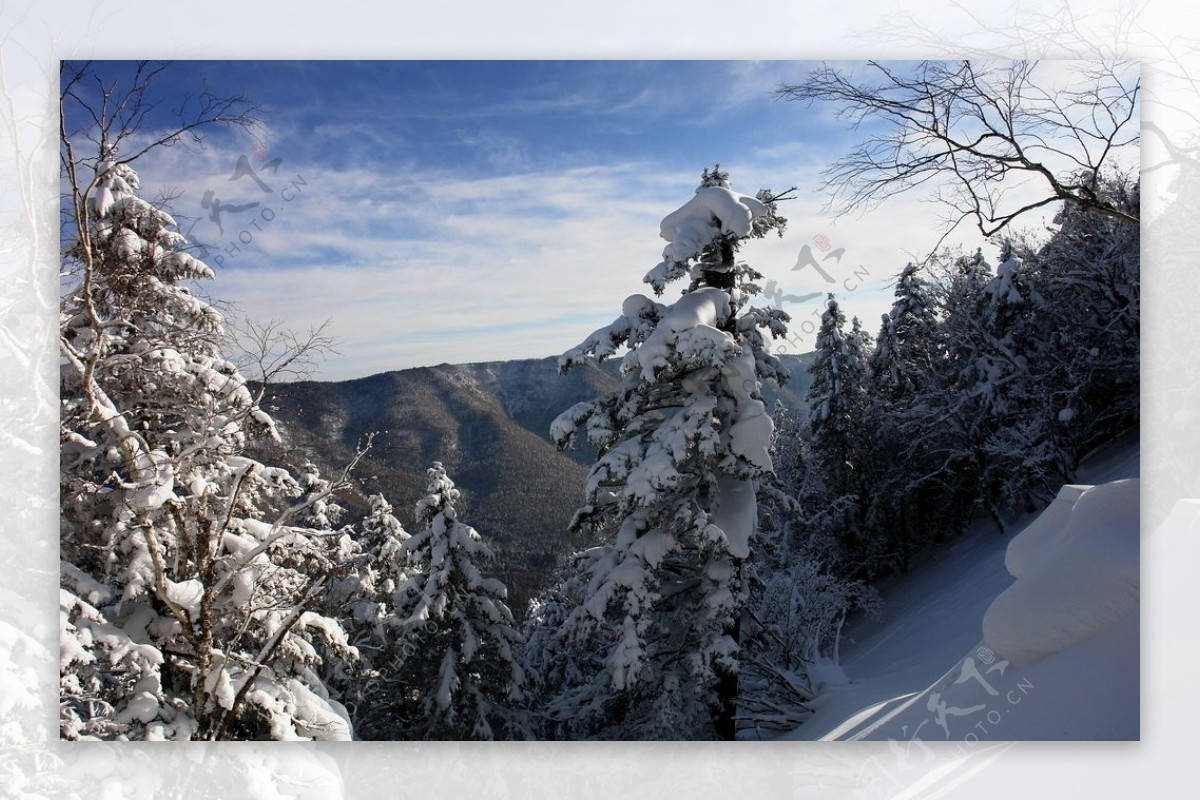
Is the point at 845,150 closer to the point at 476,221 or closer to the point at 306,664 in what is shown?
the point at 476,221

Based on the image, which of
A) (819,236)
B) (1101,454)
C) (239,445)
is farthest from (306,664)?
(1101,454)

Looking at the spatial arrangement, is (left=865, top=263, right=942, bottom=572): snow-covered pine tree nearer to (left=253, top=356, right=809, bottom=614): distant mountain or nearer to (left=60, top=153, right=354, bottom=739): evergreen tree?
(left=253, top=356, right=809, bottom=614): distant mountain

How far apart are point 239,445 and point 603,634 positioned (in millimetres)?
3439

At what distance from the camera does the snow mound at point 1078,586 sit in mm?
4668

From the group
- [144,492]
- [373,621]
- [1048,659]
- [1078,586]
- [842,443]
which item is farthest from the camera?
[842,443]

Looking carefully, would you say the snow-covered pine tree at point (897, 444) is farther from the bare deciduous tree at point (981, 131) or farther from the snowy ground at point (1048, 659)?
the snowy ground at point (1048, 659)

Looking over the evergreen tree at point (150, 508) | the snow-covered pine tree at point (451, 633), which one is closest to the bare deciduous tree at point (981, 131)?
the evergreen tree at point (150, 508)

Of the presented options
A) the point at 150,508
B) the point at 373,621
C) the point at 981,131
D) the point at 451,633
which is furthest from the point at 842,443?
the point at 150,508

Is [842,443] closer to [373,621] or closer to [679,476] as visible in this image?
[373,621]

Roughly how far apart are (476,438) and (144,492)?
4174mm

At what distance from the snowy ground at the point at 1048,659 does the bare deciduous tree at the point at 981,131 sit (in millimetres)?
2010

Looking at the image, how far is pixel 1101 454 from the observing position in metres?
6.28

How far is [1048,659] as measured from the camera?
4629mm

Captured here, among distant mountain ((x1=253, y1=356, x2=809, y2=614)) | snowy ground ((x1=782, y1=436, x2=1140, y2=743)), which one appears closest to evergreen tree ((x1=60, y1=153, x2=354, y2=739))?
distant mountain ((x1=253, y1=356, x2=809, y2=614))
